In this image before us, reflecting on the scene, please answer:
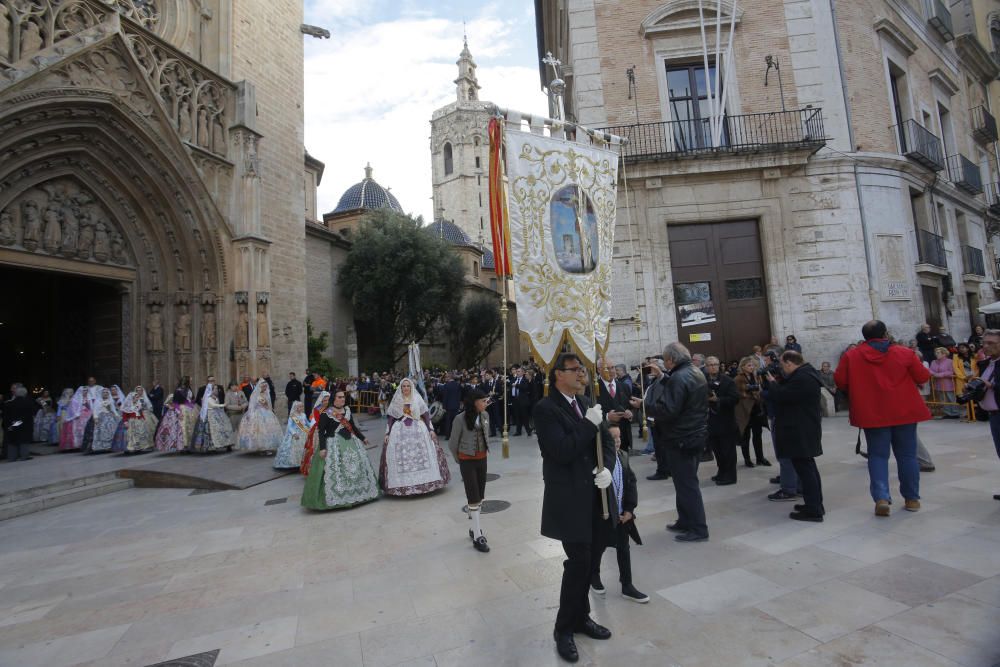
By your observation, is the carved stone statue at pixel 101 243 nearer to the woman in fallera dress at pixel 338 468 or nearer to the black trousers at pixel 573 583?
the woman in fallera dress at pixel 338 468

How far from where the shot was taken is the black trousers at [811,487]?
16.1 ft

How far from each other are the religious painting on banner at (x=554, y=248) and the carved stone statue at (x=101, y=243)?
13497 mm

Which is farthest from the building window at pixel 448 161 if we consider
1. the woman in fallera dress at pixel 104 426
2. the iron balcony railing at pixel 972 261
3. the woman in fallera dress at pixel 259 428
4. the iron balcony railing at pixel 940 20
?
the woman in fallera dress at pixel 259 428

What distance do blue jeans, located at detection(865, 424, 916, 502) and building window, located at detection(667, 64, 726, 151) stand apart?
32.7 feet

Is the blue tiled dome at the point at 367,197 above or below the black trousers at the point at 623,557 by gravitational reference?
above

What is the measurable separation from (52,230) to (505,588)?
1418 cm

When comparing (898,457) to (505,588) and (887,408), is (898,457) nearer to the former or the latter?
(887,408)

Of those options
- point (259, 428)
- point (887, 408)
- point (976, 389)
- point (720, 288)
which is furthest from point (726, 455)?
point (259, 428)

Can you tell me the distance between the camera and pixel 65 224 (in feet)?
Result: 41.0

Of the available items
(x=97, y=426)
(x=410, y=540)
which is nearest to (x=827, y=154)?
(x=410, y=540)

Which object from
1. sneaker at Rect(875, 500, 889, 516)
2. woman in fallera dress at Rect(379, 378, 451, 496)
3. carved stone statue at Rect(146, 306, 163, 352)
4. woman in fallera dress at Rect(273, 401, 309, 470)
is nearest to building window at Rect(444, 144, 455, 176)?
carved stone statue at Rect(146, 306, 163, 352)

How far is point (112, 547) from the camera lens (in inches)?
228

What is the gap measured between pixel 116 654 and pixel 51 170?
1323 cm

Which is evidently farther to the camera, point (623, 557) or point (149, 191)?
point (149, 191)
